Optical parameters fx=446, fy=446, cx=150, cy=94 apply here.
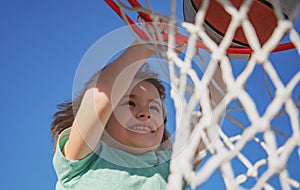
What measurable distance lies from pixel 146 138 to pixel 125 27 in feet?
0.93

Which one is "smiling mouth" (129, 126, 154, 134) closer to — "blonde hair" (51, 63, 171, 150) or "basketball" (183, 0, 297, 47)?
"blonde hair" (51, 63, 171, 150)

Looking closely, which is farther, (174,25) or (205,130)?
(174,25)

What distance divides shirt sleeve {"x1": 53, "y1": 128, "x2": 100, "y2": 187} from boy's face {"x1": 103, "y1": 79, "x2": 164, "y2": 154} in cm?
7

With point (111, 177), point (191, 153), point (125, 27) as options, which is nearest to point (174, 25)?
point (125, 27)

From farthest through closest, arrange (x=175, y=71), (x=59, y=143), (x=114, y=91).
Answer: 1. (x=59, y=143)
2. (x=114, y=91)
3. (x=175, y=71)

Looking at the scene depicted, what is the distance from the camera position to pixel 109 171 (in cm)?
100

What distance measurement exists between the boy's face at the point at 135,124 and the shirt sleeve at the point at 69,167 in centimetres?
7

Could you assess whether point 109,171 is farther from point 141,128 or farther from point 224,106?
point 224,106

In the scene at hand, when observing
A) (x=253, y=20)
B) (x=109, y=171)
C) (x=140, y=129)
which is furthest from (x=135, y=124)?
(x=253, y=20)

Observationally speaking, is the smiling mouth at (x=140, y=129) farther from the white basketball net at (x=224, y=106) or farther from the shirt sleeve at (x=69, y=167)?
the white basketball net at (x=224, y=106)

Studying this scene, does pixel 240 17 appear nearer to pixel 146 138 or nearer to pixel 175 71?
pixel 175 71

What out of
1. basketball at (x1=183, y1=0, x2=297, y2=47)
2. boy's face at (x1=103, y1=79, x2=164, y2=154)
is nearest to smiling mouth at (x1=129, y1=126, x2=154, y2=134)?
boy's face at (x1=103, y1=79, x2=164, y2=154)

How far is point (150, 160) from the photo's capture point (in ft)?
3.53

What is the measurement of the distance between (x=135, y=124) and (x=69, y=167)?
0.18 meters
